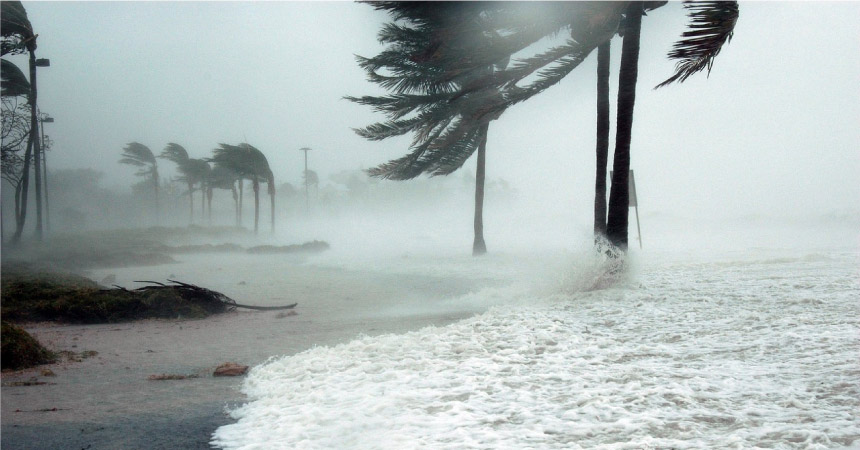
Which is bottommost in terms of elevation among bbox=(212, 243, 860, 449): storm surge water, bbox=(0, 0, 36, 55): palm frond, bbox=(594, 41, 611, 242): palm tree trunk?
bbox=(212, 243, 860, 449): storm surge water

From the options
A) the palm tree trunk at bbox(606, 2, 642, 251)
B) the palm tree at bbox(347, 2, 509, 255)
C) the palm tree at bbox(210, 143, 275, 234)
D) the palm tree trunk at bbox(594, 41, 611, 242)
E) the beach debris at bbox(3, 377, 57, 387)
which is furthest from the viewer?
the palm tree at bbox(210, 143, 275, 234)

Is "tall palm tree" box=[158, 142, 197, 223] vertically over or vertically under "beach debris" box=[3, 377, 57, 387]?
over

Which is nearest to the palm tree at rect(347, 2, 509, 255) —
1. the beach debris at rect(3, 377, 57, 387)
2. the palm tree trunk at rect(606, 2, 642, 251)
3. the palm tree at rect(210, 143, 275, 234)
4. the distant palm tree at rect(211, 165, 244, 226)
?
the palm tree trunk at rect(606, 2, 642, 251)

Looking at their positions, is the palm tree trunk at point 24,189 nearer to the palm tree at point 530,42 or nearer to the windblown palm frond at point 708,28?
the palm tree at point 530,42

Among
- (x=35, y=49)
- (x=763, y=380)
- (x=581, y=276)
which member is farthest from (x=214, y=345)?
(x=35, y=49)

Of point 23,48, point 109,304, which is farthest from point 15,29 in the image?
point 109,304

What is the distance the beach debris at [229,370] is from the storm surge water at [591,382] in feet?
0.78

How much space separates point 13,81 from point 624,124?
22.5 meters

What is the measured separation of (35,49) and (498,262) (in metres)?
18.8

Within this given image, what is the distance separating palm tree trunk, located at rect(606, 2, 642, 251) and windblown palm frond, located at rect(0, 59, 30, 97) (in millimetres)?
21780

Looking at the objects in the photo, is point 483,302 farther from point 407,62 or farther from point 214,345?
point 407,62

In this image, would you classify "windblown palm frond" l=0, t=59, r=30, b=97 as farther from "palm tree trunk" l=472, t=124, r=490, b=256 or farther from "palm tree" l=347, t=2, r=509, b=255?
"palm tree trunk" l=472, t=124, r=490, b=256

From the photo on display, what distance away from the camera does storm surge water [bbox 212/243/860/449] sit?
292 cm

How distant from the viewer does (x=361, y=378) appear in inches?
166
